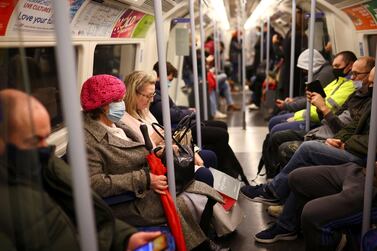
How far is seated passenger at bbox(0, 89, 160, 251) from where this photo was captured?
1269 millimetres

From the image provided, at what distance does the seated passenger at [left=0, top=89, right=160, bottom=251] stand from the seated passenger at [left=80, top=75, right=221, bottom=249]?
0.61 metres

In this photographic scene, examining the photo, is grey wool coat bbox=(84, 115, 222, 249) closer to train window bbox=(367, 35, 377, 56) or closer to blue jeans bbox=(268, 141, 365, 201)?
blue jeans bbox=(268, 141, 365, 201)

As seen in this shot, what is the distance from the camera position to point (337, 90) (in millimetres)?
3934

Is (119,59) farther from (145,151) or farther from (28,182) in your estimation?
(28,182)

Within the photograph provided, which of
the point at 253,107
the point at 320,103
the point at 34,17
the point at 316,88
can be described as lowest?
the point at 253,107

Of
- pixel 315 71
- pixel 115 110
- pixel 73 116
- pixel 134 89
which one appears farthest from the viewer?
pixel 315 71

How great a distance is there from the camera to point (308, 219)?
246 cm

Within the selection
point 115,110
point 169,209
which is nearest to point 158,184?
point 169,209

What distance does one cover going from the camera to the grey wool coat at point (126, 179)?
7.25 feet

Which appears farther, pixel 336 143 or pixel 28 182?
pixel 336 143

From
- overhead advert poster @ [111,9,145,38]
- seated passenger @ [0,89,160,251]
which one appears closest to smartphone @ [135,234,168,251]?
seated passenger @ [0,89,160,251]

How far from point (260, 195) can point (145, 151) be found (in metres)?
1.66

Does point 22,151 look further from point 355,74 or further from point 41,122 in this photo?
point 355,74

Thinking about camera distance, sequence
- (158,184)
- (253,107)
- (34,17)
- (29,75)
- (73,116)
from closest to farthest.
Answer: (73,116), (29,75), (158,184), (34,17), (253,107)
